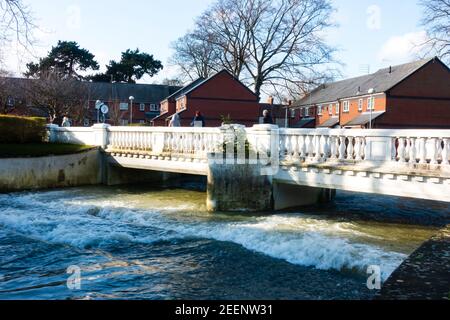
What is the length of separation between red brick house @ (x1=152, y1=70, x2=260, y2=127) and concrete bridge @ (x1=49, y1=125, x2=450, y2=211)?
1114 inches

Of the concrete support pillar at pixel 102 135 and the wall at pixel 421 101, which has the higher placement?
the wall at pixel 421 101

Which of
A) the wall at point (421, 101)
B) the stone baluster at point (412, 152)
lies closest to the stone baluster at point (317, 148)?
the stone baluster at point (412, 152)

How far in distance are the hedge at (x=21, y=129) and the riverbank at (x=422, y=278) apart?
58.8 feet

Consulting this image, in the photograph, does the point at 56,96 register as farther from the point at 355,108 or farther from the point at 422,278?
the point at 422,278

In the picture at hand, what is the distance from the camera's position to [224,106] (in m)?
47.2

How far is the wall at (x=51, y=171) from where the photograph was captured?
17016 millimetres

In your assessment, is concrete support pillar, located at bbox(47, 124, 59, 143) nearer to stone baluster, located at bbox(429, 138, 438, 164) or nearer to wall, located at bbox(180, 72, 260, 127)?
stone baluster, located at bbox(429, 138, 438, 164)

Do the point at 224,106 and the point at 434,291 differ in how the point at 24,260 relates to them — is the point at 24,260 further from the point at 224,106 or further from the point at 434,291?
the point at 224,106

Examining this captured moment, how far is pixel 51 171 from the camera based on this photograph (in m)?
18.0

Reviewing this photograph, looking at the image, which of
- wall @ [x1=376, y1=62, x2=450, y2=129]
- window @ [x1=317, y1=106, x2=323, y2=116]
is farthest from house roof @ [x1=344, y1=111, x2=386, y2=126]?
window @ [x1=317, y1=106, x2=323, y2=116]

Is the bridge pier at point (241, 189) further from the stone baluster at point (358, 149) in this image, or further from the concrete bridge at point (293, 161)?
the stone baluster at point (358, 149)

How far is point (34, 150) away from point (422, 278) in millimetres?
15880

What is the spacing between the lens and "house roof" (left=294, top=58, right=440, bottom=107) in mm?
41000

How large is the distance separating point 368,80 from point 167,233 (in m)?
40.8
